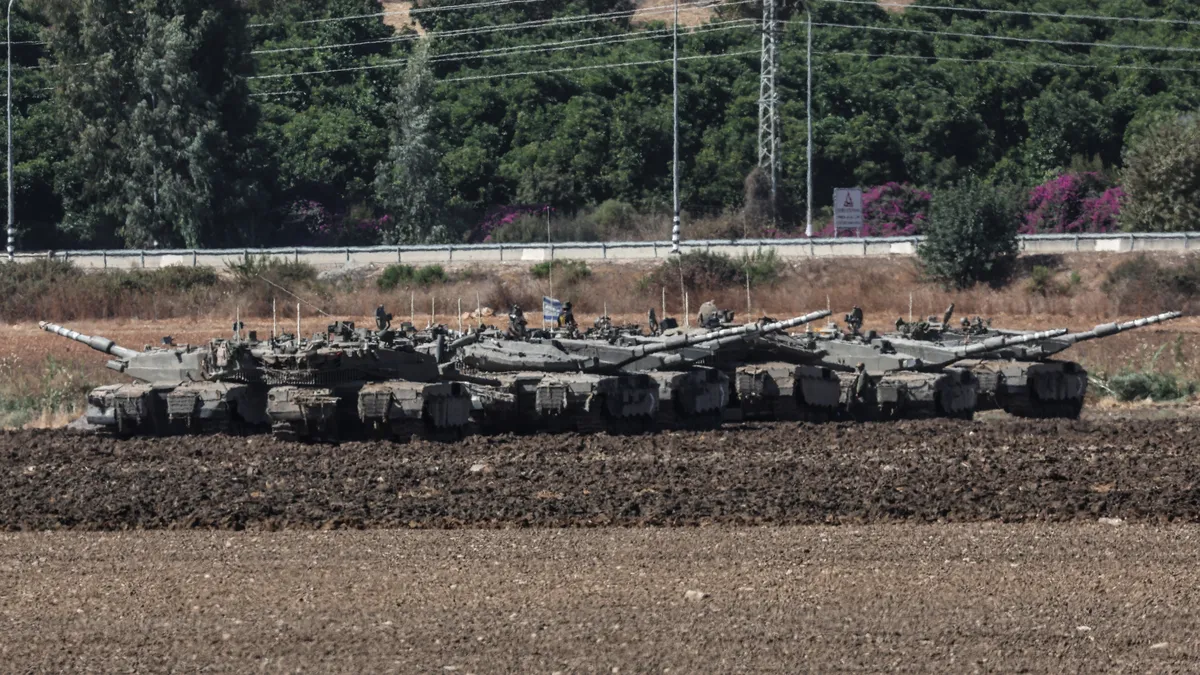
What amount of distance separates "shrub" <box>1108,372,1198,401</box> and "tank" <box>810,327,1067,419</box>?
5330 millimetres

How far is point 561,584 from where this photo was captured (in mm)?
16766

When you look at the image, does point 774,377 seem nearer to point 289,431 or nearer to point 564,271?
point 289,431

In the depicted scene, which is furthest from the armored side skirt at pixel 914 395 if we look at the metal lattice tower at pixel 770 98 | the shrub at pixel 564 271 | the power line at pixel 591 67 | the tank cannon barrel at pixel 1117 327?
the power line at pixel 591 67

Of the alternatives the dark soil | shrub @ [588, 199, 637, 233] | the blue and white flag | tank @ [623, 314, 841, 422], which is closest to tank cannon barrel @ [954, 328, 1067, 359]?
tank @ [623, 314, 841, 422]

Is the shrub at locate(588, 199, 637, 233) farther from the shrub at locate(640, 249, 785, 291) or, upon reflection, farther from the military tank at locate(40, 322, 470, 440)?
the military tank at locate(40, 322, 470, 440)

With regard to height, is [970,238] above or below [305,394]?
above

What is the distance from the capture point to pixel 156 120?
204 ft

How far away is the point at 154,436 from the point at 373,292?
24.2 m

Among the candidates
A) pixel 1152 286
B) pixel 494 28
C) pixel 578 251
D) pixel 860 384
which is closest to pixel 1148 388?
pixel 860 384

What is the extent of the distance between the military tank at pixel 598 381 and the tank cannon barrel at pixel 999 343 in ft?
11.7

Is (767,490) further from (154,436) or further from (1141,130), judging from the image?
(1141,130)

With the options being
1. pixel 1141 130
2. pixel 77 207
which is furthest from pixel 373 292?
pixel 1141 130

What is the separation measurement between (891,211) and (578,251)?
1352 centimetres

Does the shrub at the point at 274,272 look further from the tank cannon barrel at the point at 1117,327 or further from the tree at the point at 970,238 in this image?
the tank cannon barrel at the point at 1117,327
